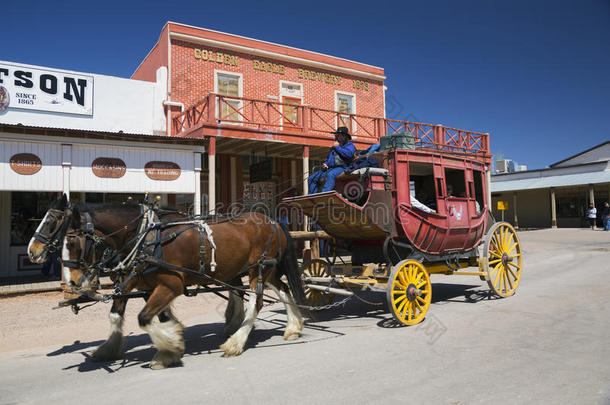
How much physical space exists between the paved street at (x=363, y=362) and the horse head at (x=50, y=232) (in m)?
1.31

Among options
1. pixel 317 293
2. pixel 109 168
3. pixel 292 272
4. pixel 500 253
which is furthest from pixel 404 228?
pixel 109 168

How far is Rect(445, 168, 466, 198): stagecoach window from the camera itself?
26.2 ft

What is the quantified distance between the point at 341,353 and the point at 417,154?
353 centimetres

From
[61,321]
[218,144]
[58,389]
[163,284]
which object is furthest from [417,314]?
[218,144]

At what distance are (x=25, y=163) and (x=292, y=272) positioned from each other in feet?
24.4

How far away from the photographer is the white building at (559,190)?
25.7 meters

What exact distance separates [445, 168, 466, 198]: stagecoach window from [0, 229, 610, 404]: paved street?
205 centimetres

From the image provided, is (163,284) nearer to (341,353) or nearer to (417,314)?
(341,353)

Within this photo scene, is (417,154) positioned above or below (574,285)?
above

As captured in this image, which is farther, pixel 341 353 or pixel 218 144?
pixel 218 144

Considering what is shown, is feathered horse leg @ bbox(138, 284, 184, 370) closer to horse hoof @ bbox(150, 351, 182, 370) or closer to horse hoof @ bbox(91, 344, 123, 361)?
horse hoof @ bbox(150, 351, 182, 370)

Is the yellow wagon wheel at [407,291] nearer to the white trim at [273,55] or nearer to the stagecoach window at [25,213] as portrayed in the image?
the stagecoach window at [25,213]

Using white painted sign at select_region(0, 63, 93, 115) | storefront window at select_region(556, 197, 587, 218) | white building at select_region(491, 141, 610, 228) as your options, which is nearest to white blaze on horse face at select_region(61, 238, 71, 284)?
white painted sign at select_region(0, 63, 93, 115)

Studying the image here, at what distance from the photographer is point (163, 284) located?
489 cm
